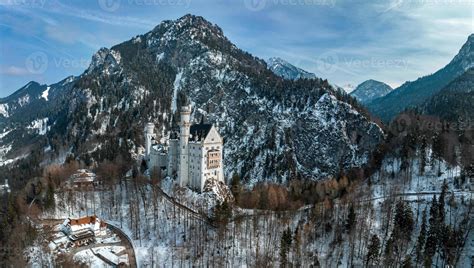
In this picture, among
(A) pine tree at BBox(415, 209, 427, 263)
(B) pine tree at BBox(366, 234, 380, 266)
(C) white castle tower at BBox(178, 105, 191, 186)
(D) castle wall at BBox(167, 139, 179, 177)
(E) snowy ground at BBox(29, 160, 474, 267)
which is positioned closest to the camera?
(B) pine tree at BBox(366, 234, 380, 266)

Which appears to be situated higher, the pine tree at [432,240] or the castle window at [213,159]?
the castle window at [213,159]

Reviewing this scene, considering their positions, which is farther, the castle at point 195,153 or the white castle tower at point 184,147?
the white castle tower at point 184,147

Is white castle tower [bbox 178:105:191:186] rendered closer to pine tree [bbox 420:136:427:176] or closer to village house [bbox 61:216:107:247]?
village house [bbox 61:216:107:247]

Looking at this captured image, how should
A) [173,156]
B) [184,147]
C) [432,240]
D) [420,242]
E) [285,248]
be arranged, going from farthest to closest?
[173,156]
[184,147]
[420,242]
[285,248]
[432,240]

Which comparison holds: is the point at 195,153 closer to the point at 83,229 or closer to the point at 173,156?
the point at 173,156

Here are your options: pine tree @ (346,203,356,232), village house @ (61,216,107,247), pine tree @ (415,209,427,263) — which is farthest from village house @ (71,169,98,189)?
pine tree @ (415,209,427,263)

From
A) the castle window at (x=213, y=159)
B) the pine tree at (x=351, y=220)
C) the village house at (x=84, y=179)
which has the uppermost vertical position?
the castle window at (x=213, y=159)

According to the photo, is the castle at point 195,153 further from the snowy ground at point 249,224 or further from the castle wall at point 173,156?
the snowy ground at point 249,224

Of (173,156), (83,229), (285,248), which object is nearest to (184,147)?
(173,156)

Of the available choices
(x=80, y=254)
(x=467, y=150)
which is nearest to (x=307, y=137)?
(x=467, y=150)

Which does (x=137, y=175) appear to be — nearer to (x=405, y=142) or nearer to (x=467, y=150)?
(x=405, y=142)

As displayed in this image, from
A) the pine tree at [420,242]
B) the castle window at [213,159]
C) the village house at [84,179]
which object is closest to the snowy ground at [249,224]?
the village house at [84,179]
